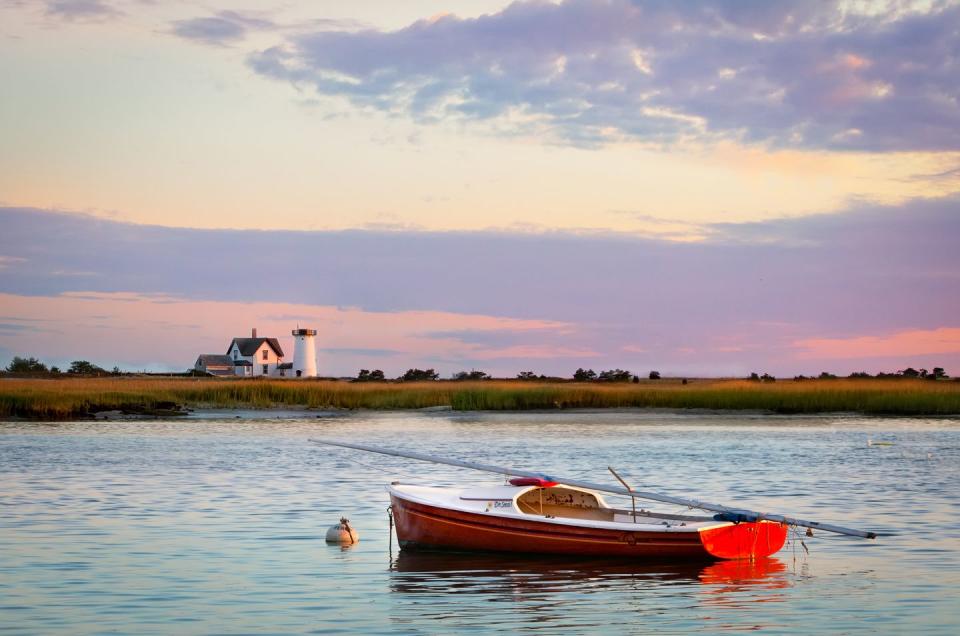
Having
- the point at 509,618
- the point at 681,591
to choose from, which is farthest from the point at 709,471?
the point at 509,618

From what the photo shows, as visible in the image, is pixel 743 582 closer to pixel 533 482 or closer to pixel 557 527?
pixel 557 527

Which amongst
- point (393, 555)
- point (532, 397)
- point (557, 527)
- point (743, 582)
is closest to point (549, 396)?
point (532, 397)

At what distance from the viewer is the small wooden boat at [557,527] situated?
66.0 feet

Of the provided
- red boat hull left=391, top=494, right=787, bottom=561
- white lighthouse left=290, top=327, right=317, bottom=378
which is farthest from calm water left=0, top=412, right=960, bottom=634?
white lighthouse left=290, top=327, right=317, bottom=378

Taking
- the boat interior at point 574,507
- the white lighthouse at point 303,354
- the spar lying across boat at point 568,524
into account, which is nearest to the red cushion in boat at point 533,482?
the spar lying across boat at point 568,524

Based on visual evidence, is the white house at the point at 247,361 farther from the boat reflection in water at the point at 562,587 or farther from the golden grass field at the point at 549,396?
the boat reflection in water at the point at 562,587

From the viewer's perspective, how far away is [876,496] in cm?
3147

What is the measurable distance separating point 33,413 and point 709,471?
44.0 meters

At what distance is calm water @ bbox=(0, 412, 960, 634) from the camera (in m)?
16.5

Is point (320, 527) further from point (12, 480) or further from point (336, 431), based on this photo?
point (336, 431)

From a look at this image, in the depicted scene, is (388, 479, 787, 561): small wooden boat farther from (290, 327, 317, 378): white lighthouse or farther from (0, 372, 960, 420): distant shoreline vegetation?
(290, 327, 317, 378): white lighthouse

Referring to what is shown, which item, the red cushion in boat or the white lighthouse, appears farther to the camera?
the white lighthouse

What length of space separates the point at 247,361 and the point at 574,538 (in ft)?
395

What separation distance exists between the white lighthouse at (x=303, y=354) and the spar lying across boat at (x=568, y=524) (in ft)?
366
